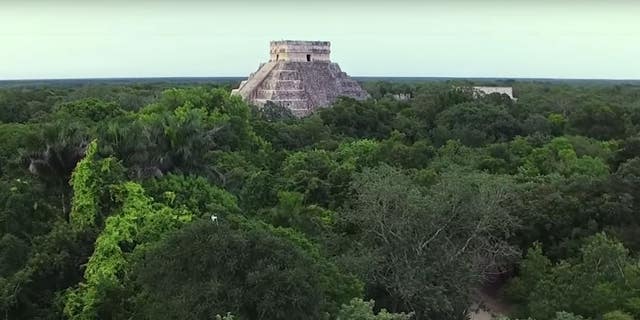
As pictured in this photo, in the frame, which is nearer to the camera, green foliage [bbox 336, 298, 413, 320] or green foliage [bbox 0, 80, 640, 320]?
green foliage [bbox 336, 298, 413, 320]

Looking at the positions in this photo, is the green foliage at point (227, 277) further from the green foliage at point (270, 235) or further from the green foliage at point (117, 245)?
the green foliage at point (117, 245)

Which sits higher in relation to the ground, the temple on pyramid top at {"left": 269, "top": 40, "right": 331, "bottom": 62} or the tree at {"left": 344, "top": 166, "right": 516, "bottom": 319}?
the temple on pyramid top at {"left": 269, "top": 40, "right": 331, "bottom": 62}

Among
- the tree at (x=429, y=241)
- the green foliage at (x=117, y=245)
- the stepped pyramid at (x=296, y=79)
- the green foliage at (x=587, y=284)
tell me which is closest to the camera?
the green foliage at (x=117, y=245)

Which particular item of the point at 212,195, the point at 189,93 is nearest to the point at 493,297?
the point at 212,195

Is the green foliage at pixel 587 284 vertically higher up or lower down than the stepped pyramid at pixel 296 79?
lower down

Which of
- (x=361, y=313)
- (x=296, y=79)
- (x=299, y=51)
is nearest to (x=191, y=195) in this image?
(x=361, y=313)

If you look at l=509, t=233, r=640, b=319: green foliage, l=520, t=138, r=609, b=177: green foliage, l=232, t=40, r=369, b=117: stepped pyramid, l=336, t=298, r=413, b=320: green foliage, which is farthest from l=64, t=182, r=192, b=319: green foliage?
l=232, t=40, r=369, b=117: stepped pyramid

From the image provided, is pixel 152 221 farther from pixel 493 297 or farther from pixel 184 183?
pixel 493 297

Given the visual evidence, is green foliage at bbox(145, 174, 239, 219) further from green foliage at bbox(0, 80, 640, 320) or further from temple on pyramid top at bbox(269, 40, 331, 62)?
temple on pyramid top at bbox(269, 40, 331, 62)

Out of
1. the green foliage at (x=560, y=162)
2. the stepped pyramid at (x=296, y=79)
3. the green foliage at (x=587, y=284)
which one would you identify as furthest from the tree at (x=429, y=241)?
the stepped pyramid at (x=296, y=79)

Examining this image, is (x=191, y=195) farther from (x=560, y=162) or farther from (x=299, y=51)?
(x=299, y=51)
